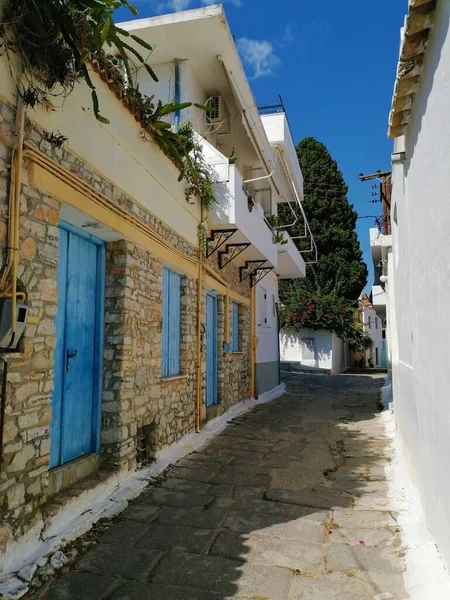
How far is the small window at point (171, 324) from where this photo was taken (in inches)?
248

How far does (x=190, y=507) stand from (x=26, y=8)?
433 cm

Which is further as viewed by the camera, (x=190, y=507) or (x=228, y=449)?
(x=228, y=449)

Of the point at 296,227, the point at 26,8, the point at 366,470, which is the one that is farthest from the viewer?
the point at 296,227

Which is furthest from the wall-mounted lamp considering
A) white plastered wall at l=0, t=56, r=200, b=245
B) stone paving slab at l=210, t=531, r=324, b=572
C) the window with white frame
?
the window with white frame

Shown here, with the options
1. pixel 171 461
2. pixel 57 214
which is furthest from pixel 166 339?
pixel 57 214

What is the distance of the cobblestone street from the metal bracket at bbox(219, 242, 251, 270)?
3593mm

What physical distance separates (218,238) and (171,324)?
218 centimetres

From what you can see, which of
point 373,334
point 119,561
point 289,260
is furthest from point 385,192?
point 373,334

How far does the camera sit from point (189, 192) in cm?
681

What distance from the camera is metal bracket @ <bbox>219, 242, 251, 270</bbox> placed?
8703 mm

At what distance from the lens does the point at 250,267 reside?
10.9 meters

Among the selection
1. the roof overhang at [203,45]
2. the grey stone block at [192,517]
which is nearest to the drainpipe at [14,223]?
the grey stone block at [192,517]

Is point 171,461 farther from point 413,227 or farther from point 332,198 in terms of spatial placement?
point 332,198

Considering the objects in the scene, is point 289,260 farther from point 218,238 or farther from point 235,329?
point 218,238
